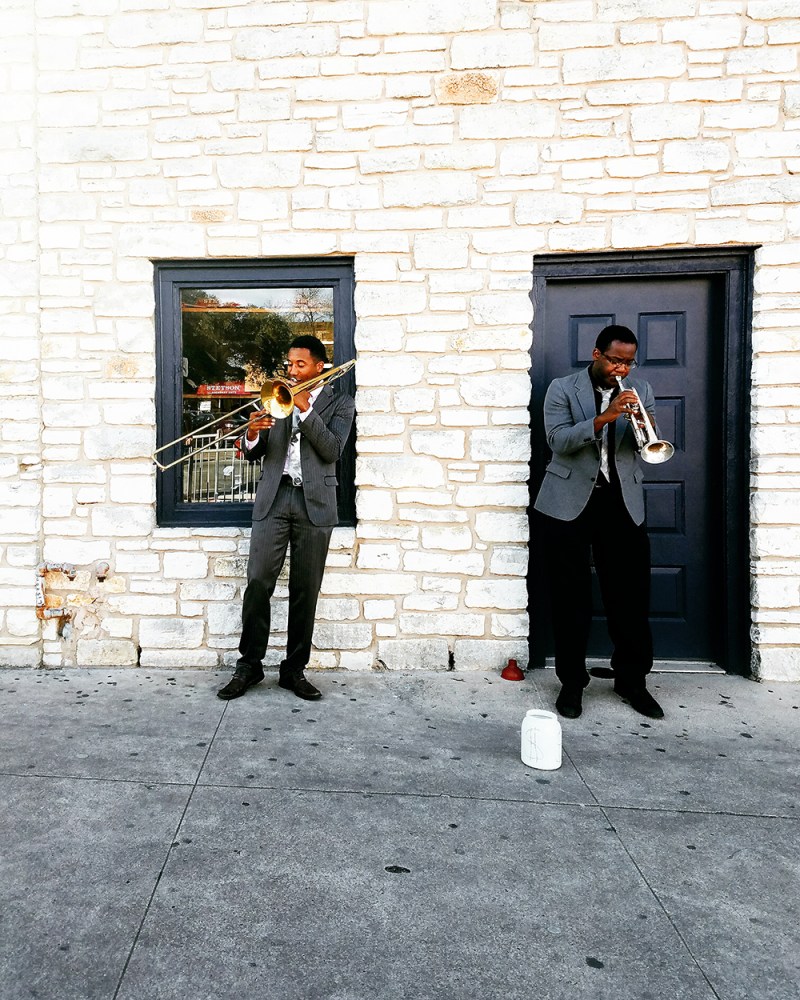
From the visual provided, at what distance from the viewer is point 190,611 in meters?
4.76

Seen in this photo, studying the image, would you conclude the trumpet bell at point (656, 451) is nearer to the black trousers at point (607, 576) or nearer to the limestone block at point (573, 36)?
the black trousers at point (607, 576)

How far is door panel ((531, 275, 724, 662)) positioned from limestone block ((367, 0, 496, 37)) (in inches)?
71.5

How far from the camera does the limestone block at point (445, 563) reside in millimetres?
4672

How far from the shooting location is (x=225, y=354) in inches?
196

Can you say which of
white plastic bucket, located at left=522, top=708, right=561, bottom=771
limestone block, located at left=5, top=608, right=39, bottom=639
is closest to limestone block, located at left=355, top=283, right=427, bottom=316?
white plastic bucket, located at left=522, top=708, right=561, bottom=771

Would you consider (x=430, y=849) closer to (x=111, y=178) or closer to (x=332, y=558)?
(x=332, y=558)

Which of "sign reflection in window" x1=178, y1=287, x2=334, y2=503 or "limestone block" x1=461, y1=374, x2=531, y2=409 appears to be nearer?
"limestone block" x1=461, y1=374, x2=531, y2=409

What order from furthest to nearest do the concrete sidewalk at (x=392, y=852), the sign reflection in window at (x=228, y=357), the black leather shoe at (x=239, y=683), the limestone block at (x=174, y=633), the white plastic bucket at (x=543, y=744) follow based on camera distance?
the sign reflection in window at (x=228, y=357), the limestone block at (x=174, y=633), the black leather shoe at (x=239, y=683), the white plastic bucket at (x=543, y=744), the concrete sidewalk at (x=392, y=852)

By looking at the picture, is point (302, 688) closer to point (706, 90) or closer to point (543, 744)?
point (543, 744)

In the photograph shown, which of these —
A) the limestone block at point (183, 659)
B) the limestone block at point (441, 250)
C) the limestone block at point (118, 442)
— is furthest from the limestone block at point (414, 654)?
the limestone block at point (441, 250)

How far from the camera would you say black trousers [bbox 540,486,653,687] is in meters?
4.01

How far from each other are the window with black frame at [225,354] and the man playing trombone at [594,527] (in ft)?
5.05

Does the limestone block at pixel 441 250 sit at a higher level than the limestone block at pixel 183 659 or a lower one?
higher

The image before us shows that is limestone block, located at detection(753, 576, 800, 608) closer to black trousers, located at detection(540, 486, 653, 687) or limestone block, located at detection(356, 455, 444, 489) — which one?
black trousers, located at detection(540, 486, 653, 687)
